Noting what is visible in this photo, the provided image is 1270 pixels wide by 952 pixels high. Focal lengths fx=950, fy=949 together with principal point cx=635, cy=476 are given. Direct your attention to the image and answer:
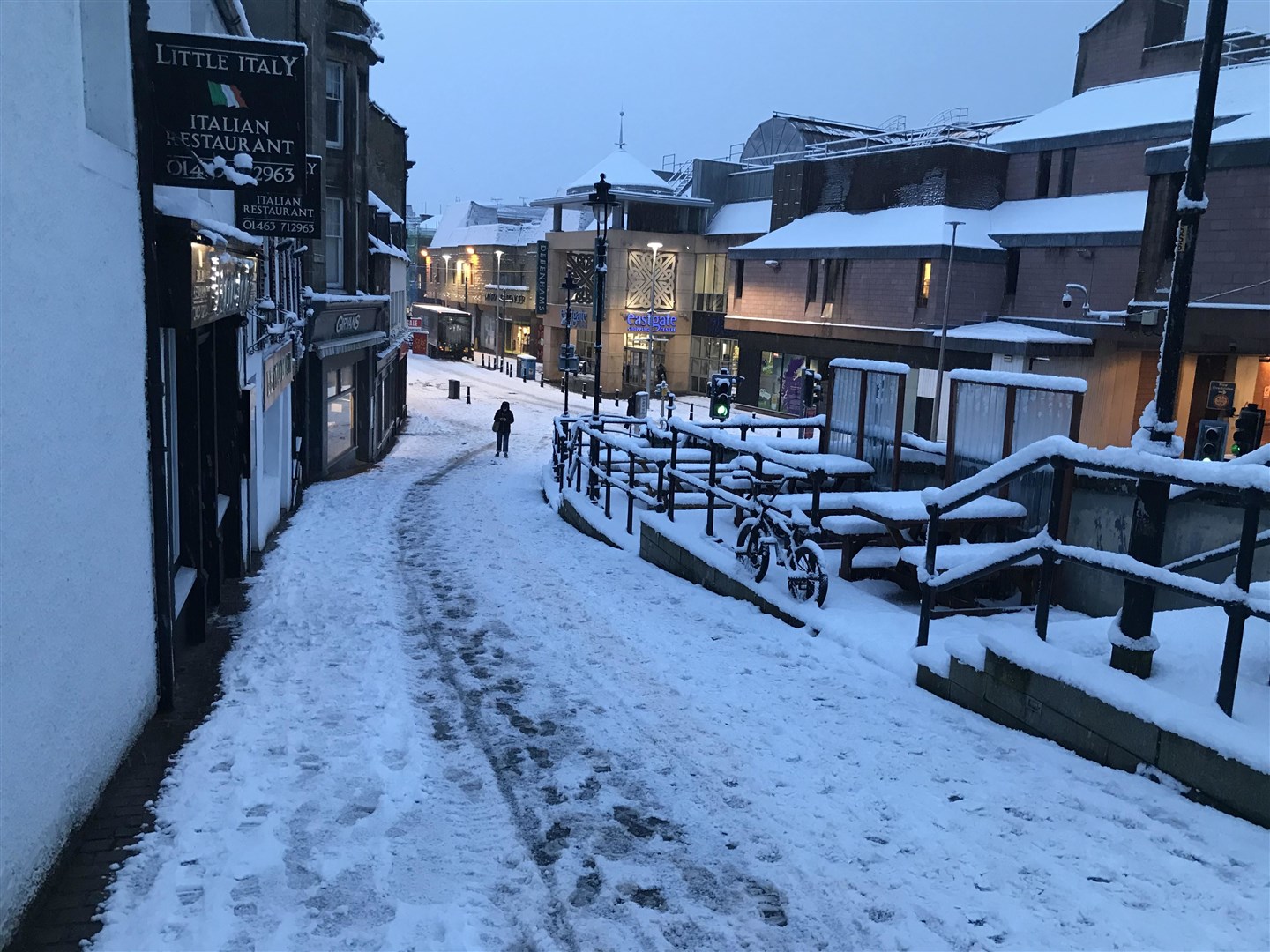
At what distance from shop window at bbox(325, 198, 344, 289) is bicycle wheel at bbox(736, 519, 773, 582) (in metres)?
16.9

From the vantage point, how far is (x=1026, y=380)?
8.74 metres

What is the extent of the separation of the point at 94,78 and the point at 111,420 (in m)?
2.13

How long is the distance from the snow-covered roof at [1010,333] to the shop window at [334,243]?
1871cm

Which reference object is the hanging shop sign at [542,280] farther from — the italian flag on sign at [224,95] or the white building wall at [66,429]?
the white building wall at [66,429]

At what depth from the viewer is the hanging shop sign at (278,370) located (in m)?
13.1

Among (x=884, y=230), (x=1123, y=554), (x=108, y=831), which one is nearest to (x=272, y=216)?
(x=108, y=831)

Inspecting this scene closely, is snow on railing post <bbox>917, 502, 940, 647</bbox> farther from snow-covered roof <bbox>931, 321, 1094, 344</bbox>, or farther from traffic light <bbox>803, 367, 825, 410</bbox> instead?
snow-covered roof <bbox>931, 321, 1094, 344</bbox>

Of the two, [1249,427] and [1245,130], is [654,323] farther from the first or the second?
[1249,427]

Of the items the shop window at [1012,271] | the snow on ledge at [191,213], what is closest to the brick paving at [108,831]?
the snow on ledge at [191,213]

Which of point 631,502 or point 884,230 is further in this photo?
point 884,230

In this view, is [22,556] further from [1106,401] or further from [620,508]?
[1106,401]

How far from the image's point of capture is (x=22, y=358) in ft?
13.5

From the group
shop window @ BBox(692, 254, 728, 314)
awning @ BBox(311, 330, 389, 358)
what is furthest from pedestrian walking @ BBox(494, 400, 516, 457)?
shop window @ BBox(692, 254, 728, 314)

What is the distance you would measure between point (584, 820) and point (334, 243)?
21443 millimetres
